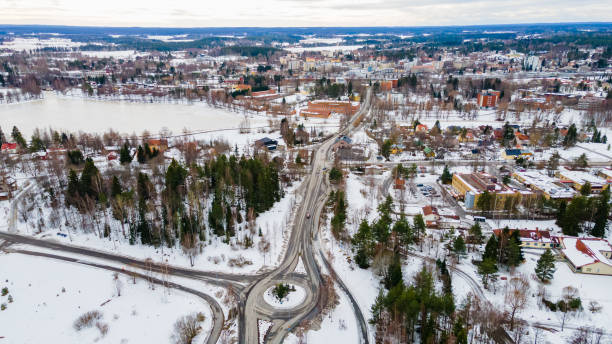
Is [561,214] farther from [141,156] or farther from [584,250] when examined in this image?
[141,156]

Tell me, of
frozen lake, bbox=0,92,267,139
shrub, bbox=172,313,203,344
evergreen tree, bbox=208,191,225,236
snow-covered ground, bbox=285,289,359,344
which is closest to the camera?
shrub, bbox=172,313,203,344

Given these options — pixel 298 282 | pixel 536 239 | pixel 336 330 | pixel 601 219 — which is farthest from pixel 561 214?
pixel 298 282

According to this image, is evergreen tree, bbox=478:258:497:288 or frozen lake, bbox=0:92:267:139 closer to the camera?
evergreen tree, bbox=478:258:497:288

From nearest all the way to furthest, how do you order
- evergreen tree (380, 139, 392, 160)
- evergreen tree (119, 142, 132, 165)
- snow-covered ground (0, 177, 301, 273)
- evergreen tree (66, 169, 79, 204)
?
snow-covered ground (0, 177, 301, 273) → evergreen tree (66, 169, 79, 204) → evergreen tree (119, 142, 132, 165) → evergreen tree (380, 139, 392, 160)

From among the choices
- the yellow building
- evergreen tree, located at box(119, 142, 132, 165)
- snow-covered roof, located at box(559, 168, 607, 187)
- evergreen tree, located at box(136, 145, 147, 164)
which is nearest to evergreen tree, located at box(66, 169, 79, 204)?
evergreen tree, located at box(119, 142, 132, 165)

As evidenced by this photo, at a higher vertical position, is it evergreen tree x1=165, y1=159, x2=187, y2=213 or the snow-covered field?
evergreen tree x1=165, y1=159, x2=187, y2=213

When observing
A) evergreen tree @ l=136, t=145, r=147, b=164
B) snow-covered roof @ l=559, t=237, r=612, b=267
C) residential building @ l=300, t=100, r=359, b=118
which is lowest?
snow-covered roof @ l=559, t=237, r=612, b=267

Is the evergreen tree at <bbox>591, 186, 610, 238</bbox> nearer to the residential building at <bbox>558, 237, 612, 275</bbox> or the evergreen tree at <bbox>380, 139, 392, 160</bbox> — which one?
the residential building at <bbox>558, 237, 612, 275</bbox>


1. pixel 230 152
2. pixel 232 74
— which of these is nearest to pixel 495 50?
pixel 232 74
